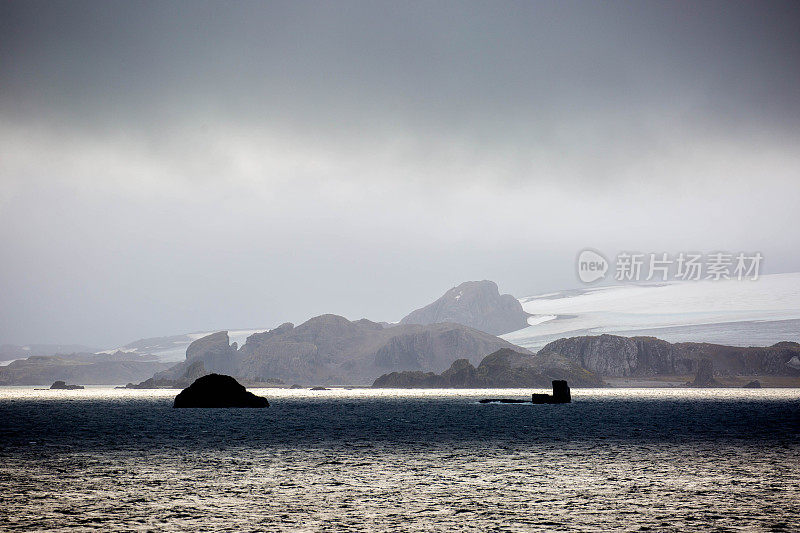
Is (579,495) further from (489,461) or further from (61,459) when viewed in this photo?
(61,459)

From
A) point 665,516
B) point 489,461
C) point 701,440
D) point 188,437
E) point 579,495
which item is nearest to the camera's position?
point 665,516

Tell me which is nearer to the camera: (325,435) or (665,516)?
(665,516)

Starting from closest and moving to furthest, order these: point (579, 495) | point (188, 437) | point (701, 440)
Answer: point (579, 495), point (701, 440), point (188, 437)

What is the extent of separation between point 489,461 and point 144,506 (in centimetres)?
3294

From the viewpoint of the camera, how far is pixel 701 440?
89.6 metres

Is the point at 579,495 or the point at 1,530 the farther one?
the point at 579,495

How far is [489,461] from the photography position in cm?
6462

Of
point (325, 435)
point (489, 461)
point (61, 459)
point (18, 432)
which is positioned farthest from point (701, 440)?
point (18, 432)

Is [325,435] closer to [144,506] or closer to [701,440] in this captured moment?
[701,440]

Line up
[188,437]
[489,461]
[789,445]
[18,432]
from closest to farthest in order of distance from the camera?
[489,461], [789,445], [188,437], [18,432]

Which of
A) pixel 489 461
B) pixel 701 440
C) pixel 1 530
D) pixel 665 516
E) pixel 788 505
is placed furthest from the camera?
pixel 701 440

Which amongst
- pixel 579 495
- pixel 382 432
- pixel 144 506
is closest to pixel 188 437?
pixel 382 432

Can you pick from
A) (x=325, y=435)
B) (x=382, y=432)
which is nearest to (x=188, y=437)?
(x=325, y=435)

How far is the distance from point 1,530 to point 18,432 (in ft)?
279
